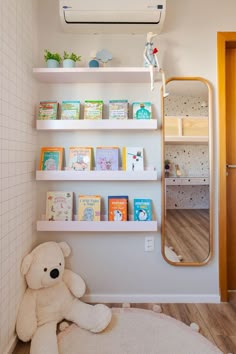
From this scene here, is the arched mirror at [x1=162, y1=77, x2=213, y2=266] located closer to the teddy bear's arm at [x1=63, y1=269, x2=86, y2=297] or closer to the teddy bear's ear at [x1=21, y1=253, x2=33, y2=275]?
the teddy bear's arm at [x1=63, y1=269, x2=86, y2=297]

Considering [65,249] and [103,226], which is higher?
[103,226]

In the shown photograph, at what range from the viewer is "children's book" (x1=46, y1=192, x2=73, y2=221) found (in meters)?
1.88

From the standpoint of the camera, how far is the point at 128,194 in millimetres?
1936

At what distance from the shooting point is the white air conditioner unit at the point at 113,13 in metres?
1.69

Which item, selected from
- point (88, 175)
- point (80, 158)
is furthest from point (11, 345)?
point (80, 158)

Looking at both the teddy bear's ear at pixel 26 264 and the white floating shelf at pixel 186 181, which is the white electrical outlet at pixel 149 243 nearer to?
the white floating shelf at pixel 186 181

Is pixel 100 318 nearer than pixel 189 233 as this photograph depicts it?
Yes

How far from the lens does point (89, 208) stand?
1.87 metres

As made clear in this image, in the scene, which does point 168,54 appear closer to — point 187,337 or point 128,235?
point 128,235

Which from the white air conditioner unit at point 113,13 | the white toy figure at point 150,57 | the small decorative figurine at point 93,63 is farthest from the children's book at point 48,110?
the white toy figure at point 150,57

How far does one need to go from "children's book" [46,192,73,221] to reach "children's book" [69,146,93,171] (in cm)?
22

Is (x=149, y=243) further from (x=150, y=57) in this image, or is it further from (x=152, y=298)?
(x=150, y=57)

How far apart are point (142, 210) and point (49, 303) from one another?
911mm

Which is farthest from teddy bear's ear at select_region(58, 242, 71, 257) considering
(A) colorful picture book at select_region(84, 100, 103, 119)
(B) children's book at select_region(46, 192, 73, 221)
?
(A) colorful picture book at select_region(84, 100, 103, 119)
